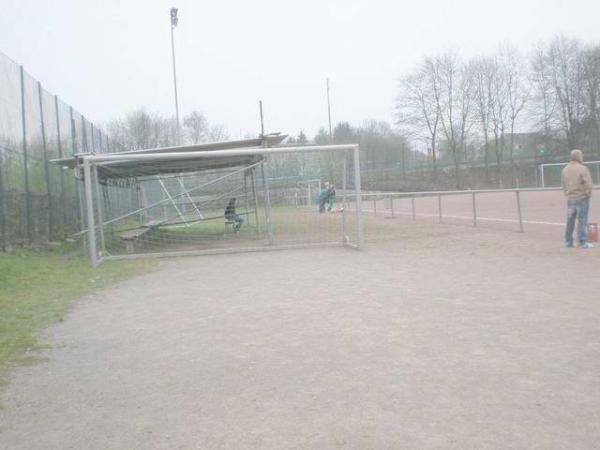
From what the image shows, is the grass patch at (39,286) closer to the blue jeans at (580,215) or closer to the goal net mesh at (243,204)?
the goal net mesh at (243,204)

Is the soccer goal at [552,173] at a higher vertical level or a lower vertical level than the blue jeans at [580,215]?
higher

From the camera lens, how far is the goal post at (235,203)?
43.8 feet

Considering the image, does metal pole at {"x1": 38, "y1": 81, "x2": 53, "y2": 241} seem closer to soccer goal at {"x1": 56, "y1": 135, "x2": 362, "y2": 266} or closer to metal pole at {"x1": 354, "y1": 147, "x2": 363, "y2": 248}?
soccer goal at {"x1": 56, "y1": 135, "x2": 362, "y2": 266}

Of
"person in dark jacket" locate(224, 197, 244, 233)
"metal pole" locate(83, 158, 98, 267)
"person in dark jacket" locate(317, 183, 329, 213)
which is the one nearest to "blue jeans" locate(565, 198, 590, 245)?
"person in dark jacket" locate(317, 183, 329, 213)

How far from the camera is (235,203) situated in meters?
16.8

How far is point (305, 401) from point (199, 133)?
153 feet

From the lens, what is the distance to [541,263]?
28.2ft

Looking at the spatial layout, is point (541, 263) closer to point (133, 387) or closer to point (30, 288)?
point (133, 387)

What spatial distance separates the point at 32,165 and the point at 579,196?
11.1 m

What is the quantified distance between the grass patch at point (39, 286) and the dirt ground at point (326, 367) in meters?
0.27

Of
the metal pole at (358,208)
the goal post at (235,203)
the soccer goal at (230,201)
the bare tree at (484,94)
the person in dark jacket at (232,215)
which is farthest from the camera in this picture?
the bare tree at (484,94)

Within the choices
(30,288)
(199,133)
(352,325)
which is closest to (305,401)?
(352,325)

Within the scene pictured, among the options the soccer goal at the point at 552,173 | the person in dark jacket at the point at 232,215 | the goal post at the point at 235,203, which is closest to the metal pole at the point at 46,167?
the goal post at the point at 235,203

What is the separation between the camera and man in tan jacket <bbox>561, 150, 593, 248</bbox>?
10070 millimetres
